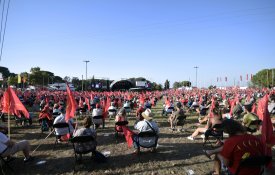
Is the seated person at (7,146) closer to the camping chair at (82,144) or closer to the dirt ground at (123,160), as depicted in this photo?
the dirt ground at (123,160)

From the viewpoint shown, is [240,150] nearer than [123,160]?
Yes

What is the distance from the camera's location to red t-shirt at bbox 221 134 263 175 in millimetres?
3436

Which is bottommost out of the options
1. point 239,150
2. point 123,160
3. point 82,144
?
point 123,160

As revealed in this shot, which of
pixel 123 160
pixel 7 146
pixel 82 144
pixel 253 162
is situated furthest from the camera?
pixel 123 160

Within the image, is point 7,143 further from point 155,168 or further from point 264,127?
point 264,127

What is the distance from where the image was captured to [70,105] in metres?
8.12

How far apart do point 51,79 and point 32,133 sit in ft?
337

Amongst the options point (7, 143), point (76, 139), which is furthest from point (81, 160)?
point (7, 143)

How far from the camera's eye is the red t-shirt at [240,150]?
3436mm

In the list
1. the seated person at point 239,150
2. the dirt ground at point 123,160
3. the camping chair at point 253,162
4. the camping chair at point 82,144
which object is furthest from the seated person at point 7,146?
the camping chair at point 253,162

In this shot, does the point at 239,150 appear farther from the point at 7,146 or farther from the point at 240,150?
the point at 7,146

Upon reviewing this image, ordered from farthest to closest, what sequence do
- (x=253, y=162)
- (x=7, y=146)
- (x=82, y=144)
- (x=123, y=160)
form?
1. (x=123, y=160)
2. (x=82, y=144)
3. (x=7, y=146)
4. (x=253, y=162)

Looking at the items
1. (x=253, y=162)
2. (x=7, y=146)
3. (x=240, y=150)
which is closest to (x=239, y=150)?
(x=240, y=150)

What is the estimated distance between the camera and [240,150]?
3.44 meters
